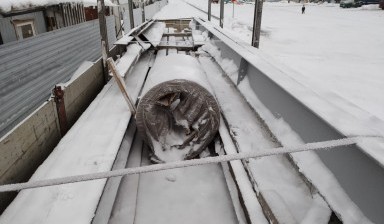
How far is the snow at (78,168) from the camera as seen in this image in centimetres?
235

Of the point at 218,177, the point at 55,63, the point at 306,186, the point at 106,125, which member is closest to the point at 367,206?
the point at 306,186

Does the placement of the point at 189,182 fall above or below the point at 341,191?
below

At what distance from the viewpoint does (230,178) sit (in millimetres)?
3270

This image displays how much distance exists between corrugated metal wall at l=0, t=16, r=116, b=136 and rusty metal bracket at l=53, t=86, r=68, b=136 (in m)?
0.35

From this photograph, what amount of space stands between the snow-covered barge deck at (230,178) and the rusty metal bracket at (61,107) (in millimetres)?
303

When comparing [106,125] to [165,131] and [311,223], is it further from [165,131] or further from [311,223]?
[311,223]

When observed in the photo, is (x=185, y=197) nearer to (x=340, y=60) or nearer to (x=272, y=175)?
(x=272, y=175)

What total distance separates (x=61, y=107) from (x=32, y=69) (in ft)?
2.26

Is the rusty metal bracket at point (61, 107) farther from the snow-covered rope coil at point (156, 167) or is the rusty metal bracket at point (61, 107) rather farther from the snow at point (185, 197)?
the snow-covered rope coil at point (156, 167)

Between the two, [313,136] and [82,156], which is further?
[82,156]

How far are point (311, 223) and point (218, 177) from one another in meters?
1.48

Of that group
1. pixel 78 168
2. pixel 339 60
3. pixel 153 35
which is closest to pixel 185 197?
pixel 78 168

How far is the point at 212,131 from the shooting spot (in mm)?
3801

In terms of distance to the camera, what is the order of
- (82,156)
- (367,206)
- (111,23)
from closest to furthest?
(367,206) < (82,156) < (111,23)
